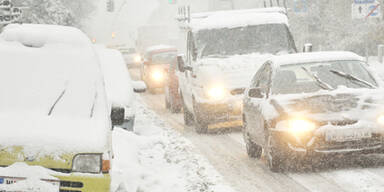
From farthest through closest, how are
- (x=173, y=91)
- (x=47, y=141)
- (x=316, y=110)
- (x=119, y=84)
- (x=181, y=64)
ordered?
1. (x=173, y=91)
2. (x=181, y=64)
3. (x=119, y=84)
4. (x=316, y=110)
5. (x=47, y=141)

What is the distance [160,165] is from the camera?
11.1 meters

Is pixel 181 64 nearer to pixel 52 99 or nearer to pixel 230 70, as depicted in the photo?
pixel 230 70

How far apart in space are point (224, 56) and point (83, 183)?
958 centimetres

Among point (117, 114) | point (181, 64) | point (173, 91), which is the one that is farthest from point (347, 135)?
point (173, 91)

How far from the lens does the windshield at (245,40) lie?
52.3 ft

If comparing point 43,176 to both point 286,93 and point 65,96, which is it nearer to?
point 65,96

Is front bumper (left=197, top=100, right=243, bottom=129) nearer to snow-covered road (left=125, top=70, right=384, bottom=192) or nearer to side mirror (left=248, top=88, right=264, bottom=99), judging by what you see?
snow-covered road (left=125, top=70, right=384, bottom=192)

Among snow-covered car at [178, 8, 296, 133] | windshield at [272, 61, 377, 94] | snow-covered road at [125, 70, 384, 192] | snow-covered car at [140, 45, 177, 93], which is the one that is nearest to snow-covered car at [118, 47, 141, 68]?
snow-covered car at [140, 45, 177, 93]

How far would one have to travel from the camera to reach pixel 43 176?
634 cm

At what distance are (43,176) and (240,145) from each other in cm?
696

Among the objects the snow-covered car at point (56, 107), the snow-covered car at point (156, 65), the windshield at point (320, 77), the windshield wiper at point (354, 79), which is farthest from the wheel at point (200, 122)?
the snow-covered car at point (156, 65)

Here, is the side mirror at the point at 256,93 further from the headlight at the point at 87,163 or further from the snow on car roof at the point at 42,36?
the headlight at the point at 87,163

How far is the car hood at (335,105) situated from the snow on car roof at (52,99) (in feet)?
9.69

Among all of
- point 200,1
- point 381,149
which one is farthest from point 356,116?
point 200,1
